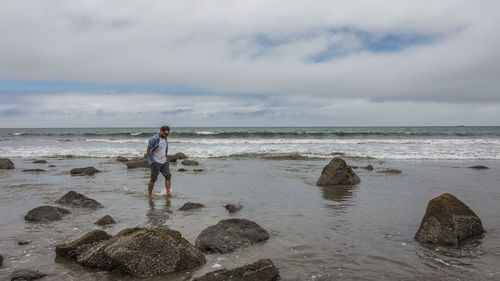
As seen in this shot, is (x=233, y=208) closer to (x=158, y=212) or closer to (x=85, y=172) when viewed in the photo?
(x=158, y=212)

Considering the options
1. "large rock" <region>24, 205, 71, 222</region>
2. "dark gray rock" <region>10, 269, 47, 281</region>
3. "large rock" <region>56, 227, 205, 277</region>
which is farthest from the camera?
"large rock" <region>24, 205, 71, 222</region>

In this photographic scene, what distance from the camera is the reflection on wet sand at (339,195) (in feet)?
27.3

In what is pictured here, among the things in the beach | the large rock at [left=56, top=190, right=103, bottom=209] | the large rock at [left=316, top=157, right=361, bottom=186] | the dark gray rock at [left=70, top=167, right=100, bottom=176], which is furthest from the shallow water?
the dark gray rock at [left=70, top=167, right=100, bottom=176]

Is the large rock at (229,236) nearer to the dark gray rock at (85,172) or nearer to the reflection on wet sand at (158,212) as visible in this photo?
the reflection on wet sand at (158,212)

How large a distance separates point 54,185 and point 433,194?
36.7 ft

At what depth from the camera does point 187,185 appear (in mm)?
11461

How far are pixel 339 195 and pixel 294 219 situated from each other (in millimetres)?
2938

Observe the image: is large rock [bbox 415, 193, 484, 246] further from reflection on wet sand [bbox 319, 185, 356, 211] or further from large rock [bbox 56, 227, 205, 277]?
large rock [bbox 56, 227, 205, 277]

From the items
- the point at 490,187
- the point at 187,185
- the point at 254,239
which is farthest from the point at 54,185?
the point at 490,187

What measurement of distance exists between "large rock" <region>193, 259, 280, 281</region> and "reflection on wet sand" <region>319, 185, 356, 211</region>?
13.1 feet

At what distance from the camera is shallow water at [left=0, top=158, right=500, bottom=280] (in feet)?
15.3

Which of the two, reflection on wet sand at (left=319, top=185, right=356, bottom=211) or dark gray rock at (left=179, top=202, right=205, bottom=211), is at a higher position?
dark gray rock at (left=179, top=202, right=205, bottom=211)

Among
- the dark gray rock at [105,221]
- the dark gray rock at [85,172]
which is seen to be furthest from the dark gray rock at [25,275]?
the dark gray rock at [85,172]

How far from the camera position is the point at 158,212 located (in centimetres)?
771
